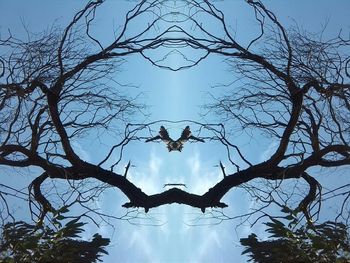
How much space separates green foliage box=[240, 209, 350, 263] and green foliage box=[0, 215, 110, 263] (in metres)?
1.26

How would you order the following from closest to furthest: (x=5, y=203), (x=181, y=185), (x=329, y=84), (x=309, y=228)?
(x=309, y=228)
(x=5, y=203)
(x=329, y=84)
(x=181, y=185)

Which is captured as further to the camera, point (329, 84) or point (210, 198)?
point (210, 198)

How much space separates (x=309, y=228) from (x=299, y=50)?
192 centimetres

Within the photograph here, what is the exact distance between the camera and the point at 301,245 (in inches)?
167

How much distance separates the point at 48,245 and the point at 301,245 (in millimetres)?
1909

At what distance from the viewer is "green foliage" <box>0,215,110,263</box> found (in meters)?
4.22

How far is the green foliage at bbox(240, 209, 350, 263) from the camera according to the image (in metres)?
4.11

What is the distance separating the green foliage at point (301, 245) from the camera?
4.11 m

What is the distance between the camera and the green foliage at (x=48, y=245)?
4219 millimetres

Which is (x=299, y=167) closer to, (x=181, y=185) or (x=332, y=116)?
(x=332, y=116)

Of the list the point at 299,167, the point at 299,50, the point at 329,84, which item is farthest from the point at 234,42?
the point at 299,167

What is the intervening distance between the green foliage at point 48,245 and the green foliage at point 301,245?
4.14 ft

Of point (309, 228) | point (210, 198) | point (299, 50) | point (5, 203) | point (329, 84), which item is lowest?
point (309, 228)

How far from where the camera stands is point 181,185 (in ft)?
19.9
